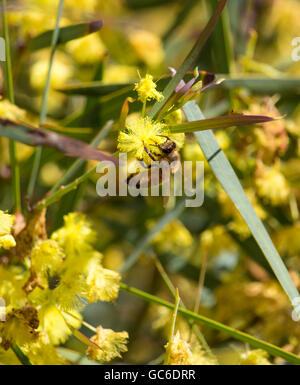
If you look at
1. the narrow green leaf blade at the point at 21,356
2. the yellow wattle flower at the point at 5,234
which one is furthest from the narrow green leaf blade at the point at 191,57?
the narrow green leaf blade at the point at 21,356

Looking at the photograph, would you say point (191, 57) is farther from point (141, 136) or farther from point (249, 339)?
point (249, 339)

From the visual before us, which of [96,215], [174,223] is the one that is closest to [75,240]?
[174,223]

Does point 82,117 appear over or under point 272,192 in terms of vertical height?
over

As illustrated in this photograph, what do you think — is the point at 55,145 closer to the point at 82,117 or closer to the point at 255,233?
the point at 255,233

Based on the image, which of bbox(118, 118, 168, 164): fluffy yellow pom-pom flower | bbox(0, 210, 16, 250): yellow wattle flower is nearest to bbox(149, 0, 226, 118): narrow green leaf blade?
bbox(118, 118, 168, 164): fluffy yellow pom-pom flower

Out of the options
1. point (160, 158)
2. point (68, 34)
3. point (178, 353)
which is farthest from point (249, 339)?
point (68, 34)

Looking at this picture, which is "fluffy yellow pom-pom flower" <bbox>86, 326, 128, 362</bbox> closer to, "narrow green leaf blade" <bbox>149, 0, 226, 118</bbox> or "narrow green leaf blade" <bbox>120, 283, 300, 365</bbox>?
"narrow green leaf blade" <bbox>120, 283, 300, 365</bbox>

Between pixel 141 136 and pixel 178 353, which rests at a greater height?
pixel 141 136
